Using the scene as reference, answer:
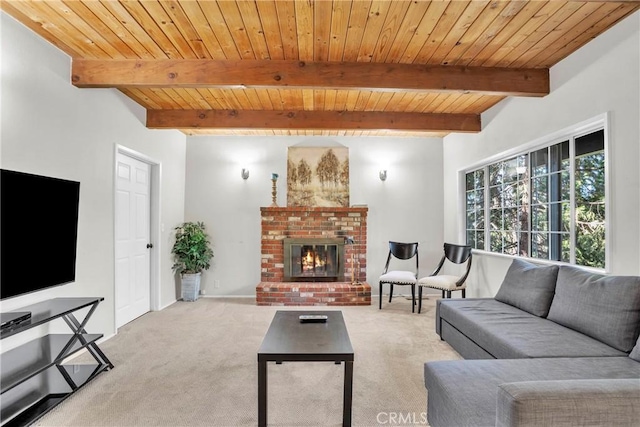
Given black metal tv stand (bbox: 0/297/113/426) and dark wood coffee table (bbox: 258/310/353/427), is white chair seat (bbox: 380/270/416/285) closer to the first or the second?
dark wood coffee table (bbox: 258/310/353/427)

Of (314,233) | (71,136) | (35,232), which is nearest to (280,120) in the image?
(314,233)

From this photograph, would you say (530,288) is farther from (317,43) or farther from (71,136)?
(71,136)

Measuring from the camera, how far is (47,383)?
2.30m

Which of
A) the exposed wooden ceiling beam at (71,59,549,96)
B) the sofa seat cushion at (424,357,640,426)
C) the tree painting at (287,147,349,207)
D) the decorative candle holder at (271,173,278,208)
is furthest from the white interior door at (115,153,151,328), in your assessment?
the sofa seat cushion at (424,357,640,426)

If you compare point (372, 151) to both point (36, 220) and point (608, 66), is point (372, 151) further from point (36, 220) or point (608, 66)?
point (36, 220)

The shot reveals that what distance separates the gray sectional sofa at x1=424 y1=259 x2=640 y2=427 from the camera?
104 cm

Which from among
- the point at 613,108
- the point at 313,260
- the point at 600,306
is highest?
the point at 613,108

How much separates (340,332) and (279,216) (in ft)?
9.88

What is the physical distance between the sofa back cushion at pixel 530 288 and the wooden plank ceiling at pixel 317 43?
5.22 ft

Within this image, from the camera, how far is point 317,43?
2.52 m

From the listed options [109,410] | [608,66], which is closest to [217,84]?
[109,410]

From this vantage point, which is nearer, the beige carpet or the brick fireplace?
the beige carpet

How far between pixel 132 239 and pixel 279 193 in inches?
84.7

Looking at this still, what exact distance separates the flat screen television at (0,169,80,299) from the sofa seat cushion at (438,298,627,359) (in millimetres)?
3077
